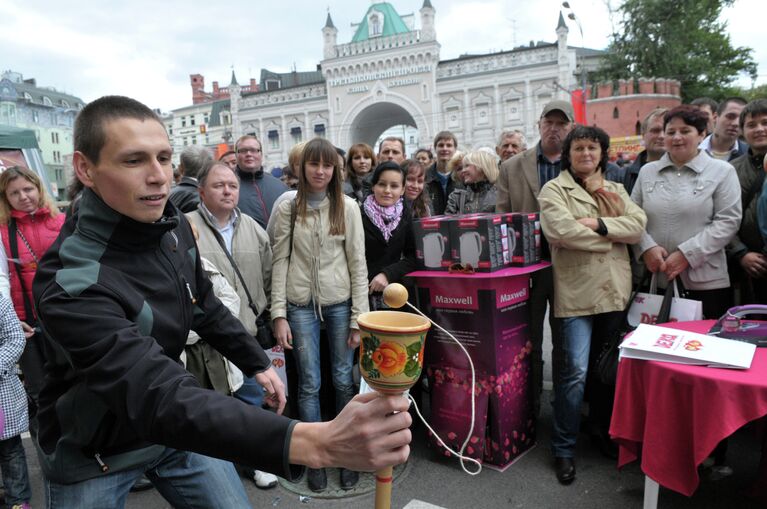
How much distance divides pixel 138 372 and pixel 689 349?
98.2 inches

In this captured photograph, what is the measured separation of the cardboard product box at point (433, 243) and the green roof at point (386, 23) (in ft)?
172

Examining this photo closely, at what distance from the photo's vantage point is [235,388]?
10.5 ft

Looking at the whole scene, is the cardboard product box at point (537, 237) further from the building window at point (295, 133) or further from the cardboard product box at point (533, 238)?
the building window at point (295, 133)

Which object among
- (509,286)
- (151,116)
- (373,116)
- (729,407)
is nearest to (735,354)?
(729,407)

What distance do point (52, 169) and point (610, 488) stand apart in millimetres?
59842

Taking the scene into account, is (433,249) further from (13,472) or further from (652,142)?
(13,472)

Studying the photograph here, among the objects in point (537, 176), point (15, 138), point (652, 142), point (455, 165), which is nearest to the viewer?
point (537, 176)

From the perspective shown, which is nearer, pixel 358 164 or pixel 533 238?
pixel 533 238

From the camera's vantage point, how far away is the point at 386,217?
A: 3.94m

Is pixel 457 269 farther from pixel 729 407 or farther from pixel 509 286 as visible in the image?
pixel 729 407

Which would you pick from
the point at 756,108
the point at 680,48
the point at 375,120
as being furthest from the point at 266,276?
the point at 375,120

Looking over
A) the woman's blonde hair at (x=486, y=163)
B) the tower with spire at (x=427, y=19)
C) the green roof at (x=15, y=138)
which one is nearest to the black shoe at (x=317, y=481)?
the woman's blonde hair at (x=486, y=163)

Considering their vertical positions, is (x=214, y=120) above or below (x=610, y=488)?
above

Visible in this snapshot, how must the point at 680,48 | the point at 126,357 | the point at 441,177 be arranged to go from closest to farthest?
the point at 126,357
the point at 441,177
the point at 680,48
